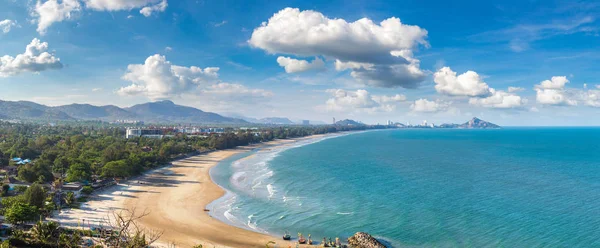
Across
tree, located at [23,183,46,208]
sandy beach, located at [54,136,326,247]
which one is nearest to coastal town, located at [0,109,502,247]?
tree, located at [23,183,46,208]

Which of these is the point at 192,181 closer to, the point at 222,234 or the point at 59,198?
the point at 59,198

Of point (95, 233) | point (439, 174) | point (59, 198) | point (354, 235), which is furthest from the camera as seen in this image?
point (439, 174)

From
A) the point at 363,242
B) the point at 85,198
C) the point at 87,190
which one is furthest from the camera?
the point at 87,190

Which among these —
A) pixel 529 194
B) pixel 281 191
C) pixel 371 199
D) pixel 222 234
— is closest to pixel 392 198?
pixel 371 199

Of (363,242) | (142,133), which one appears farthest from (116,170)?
(142,133)

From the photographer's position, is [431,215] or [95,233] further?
[431,215]

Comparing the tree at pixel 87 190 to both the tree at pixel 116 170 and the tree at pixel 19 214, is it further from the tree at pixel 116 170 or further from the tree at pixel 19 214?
the tree at pixel 19 214

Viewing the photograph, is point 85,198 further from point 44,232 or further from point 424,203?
point 424,203

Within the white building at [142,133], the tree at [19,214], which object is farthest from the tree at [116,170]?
the white building at [142,133]
